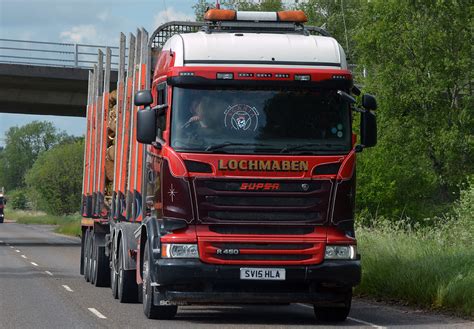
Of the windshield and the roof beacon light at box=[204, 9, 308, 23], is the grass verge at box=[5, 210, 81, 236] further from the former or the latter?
the windshield

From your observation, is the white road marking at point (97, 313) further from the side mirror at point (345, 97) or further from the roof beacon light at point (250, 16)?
the side mirror at point (345, 97)

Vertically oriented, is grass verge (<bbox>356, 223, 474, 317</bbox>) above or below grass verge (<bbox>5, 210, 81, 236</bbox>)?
below

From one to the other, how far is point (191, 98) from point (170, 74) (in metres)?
0.41

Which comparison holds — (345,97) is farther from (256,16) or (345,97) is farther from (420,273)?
(420,273)

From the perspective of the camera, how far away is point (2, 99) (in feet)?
163

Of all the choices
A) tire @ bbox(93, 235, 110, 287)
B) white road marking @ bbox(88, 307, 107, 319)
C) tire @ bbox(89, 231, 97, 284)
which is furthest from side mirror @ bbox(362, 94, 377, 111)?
tire @ bbox(89, 231, 97, 284)

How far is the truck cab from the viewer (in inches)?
581

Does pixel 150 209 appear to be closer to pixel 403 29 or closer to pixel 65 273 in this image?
pixel 65 273

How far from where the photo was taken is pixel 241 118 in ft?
48.9

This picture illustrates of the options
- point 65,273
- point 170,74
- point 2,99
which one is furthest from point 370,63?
point 170,74

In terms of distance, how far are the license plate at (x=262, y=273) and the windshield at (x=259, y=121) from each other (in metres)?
1.42

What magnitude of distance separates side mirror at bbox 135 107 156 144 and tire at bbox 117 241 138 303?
3.70 metres

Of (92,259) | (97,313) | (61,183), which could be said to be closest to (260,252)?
(97,313)

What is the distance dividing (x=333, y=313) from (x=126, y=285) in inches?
148
